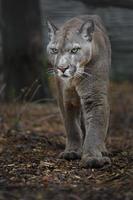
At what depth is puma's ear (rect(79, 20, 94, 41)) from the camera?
550 cm

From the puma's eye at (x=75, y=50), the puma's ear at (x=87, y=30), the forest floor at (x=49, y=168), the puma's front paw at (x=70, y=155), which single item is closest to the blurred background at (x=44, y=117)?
the forest floor at (x=49, y=168)

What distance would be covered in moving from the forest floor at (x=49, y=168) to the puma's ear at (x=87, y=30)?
1.03 m

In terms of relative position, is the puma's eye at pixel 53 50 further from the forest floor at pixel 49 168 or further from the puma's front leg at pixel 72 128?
the forest floor at pixel 49 168

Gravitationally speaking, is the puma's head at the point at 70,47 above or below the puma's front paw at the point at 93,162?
above

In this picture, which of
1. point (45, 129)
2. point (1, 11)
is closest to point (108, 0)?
point (45, 129)

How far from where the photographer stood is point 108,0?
19.4 ft

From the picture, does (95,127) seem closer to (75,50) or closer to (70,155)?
(70,155)

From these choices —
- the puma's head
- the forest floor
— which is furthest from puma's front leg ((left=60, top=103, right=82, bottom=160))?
the puma's head

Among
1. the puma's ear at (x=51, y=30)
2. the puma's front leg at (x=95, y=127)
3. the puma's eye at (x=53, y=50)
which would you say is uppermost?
the puma's ear at (x=51, y=30)

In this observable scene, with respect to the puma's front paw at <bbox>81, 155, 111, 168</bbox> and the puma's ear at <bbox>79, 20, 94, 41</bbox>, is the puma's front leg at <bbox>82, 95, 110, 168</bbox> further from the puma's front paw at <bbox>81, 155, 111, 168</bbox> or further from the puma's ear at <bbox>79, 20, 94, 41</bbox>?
the puma's ear at <bbox>79, 20, 94, 41</bbox>

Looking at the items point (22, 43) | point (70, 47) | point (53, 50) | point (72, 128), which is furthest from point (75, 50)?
point (22, 43)

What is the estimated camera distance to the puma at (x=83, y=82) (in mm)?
5230

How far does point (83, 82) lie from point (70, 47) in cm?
41

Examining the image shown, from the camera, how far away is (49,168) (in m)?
5.20
